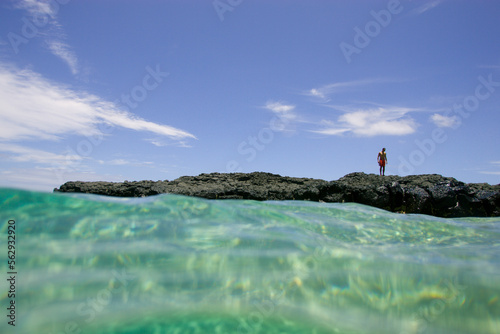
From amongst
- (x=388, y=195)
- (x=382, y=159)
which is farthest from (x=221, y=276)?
(x=382, y=159)

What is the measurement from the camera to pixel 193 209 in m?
4.72

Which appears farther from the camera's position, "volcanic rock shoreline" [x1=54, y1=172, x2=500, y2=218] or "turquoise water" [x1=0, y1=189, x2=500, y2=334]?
"volcanic rock shoreline" [x1=54, y1=172, x2=500, y2=218]

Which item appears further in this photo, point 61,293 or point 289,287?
point 289,287

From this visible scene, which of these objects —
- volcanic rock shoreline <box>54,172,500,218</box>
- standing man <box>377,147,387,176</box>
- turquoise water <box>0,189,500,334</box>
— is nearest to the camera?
turquoise water <box>0,189,500,334</box>

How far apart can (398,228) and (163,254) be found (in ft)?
12.8

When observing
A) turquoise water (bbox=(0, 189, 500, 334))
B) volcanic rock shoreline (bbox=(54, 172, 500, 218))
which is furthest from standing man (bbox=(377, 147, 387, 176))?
turquoise water (bbox=(0, 189, 500, 334))

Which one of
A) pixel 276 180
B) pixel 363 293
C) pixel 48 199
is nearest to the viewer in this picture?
pixel 363 293

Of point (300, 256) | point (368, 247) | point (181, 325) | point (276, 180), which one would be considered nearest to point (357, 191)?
point (276, 180)

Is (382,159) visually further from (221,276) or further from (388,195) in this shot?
(221,276)

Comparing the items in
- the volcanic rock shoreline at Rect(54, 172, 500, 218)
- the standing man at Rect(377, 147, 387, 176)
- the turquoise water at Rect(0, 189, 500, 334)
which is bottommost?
the turquoise water at Rect(0, 189, 500, 334)

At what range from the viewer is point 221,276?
282 cm

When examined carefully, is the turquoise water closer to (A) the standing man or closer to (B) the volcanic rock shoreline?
(B) the volcanic rock shoreline

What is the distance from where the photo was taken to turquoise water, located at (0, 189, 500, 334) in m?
2.25

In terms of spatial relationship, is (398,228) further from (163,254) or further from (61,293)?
(61,293)
